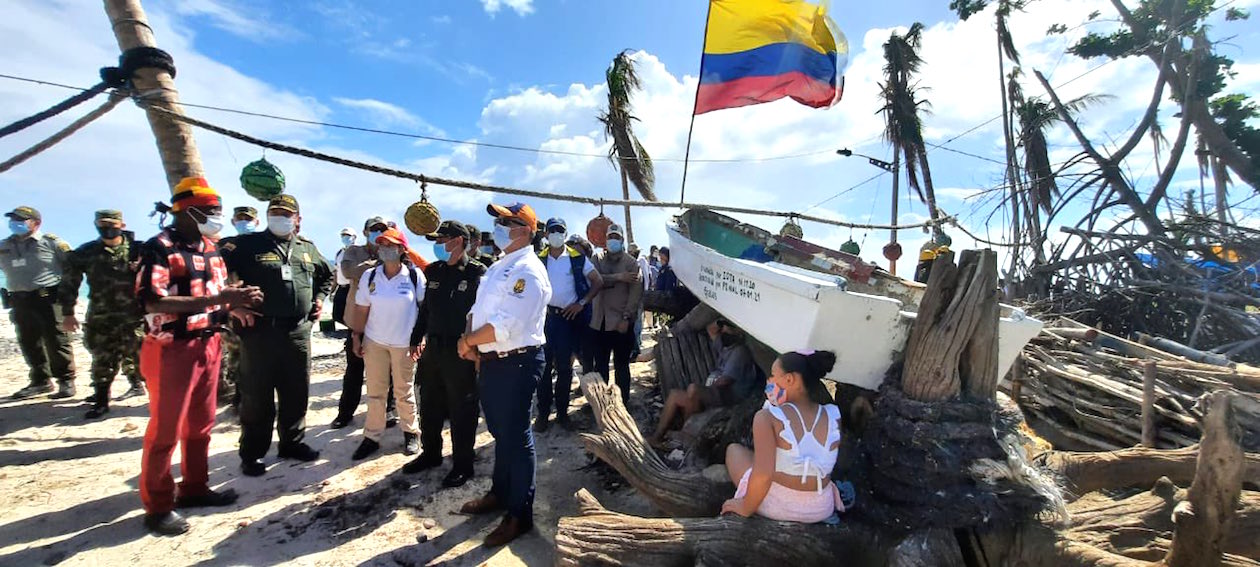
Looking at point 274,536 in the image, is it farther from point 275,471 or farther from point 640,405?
point 640,405

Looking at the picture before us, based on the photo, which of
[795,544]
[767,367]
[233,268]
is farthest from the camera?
[767,367]

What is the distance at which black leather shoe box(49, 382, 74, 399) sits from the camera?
225 inches

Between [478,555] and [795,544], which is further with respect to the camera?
[478,555]

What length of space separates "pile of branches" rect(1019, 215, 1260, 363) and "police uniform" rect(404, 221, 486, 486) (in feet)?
24.5

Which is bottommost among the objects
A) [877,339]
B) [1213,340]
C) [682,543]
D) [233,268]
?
[682,543]

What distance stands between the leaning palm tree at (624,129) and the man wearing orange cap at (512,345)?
12396mm

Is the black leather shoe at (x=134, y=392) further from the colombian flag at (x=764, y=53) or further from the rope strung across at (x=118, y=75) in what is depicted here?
the colombian flag at (x=764, y=53)

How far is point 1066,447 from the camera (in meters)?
4.98

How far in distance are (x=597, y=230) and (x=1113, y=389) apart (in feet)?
16.3

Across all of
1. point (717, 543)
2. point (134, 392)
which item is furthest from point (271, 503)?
point (134, 392)

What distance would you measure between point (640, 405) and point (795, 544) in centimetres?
364

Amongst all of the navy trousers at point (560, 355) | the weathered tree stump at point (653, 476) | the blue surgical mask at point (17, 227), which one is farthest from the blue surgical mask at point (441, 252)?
the blue surgical mask at point (17, 227)

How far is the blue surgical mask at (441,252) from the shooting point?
3.83 metres

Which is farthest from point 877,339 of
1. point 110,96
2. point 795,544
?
point 110,96
